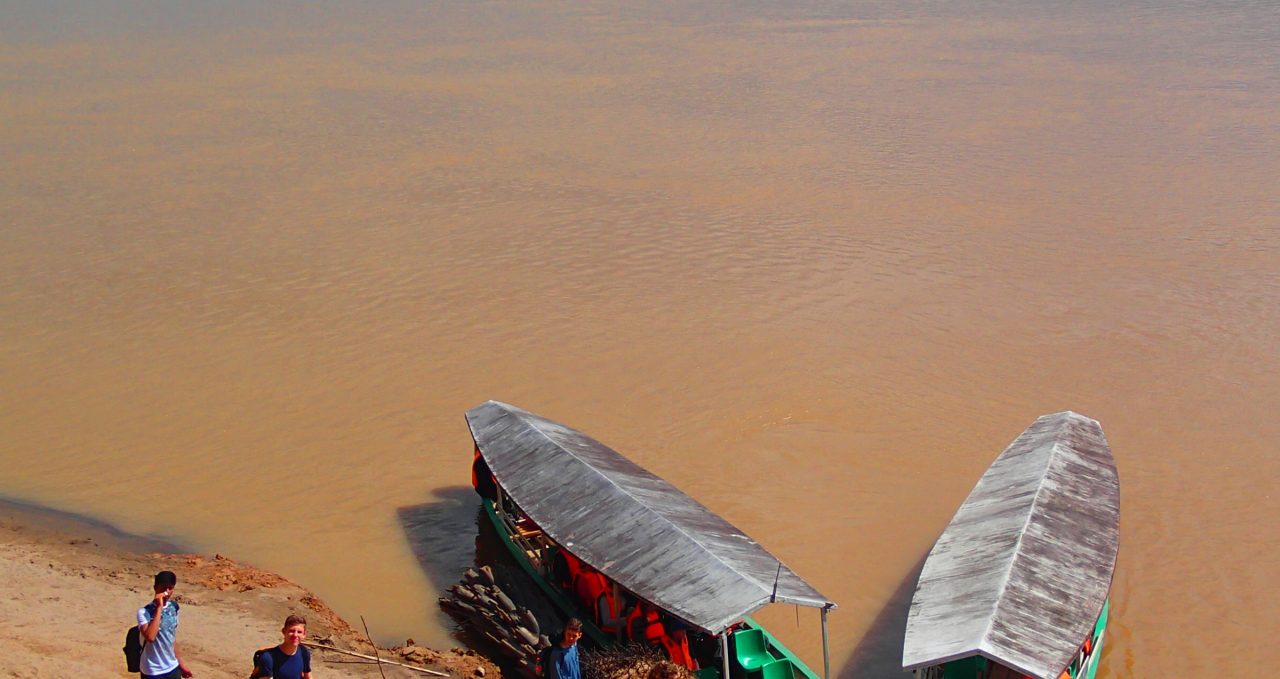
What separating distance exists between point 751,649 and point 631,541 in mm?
1316

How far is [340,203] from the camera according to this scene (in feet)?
73.5

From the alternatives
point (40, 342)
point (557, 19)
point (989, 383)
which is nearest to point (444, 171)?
point (40, 342)

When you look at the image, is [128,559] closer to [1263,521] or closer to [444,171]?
[1263,521]

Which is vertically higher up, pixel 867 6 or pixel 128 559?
pixel 867 6

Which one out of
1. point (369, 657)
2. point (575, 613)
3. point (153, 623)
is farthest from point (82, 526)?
point (153, 623)

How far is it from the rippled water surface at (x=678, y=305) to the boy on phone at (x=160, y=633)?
428 cm

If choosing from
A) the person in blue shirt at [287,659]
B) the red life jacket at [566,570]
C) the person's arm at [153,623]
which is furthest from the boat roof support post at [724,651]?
the person's arm at [153,623]

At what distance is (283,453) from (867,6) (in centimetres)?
3519

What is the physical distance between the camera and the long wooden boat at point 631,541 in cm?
869

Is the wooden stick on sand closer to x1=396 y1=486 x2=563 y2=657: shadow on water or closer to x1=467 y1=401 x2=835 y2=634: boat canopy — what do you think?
x1=396 y1=486 x2=563 y2=657: shadow on water

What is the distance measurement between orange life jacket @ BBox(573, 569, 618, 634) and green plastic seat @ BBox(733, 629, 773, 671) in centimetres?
→ 105

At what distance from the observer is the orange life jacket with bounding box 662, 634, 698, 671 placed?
8883mm

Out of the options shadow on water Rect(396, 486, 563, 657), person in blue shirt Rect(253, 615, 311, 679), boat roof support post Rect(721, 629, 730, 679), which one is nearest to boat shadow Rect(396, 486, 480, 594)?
shadow on water Rect(396, 486, 563, 657)

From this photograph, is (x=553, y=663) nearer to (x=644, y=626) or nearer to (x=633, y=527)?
(x=644, y=626)
